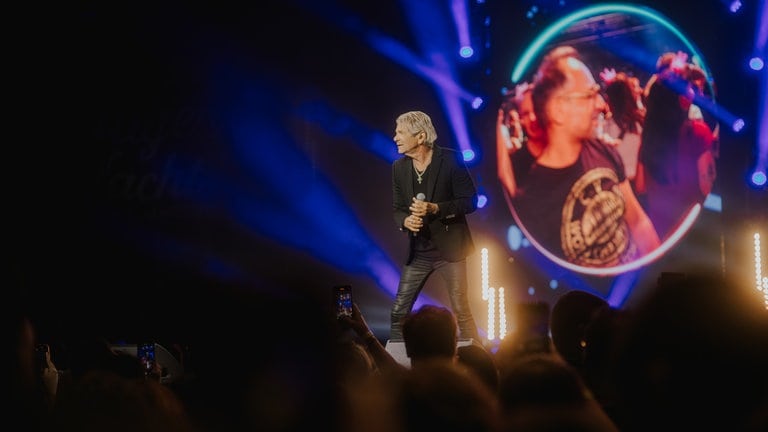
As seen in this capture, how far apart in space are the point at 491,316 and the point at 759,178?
2801 millimetres

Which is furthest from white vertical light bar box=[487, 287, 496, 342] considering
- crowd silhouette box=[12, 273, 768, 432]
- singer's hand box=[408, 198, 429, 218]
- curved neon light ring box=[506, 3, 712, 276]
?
crowd silhouette box=[12, 273, 768, 432]

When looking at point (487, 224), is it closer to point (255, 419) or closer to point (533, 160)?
point (533, 160)

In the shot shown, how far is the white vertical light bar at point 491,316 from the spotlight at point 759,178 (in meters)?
2.64

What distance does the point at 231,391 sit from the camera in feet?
6.61

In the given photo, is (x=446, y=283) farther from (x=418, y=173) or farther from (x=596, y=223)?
(x=596, y=223)

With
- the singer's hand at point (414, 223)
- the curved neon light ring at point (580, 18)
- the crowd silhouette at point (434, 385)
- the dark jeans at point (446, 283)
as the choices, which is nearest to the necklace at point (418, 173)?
→ the singer's hand at point (414, 223)

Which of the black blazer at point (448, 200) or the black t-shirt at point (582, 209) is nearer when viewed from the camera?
the black blazer at point (448, 200)

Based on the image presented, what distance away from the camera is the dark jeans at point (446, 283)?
20.7 ft

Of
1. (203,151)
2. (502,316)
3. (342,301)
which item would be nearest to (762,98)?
(502,316)

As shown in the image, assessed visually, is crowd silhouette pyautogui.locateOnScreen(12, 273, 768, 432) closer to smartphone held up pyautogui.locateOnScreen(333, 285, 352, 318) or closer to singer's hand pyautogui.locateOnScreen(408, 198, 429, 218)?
smartphone held up pyautogui.locateOnScreen(333, 285, 352, 318)

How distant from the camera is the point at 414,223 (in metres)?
6.18

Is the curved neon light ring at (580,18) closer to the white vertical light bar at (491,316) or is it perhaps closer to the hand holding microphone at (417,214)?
the white vertical light bar at (491,316)

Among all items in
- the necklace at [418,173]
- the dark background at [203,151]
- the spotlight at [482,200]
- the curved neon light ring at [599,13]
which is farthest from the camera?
the dark background at [203,151]

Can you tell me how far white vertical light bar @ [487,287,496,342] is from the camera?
319 inches
